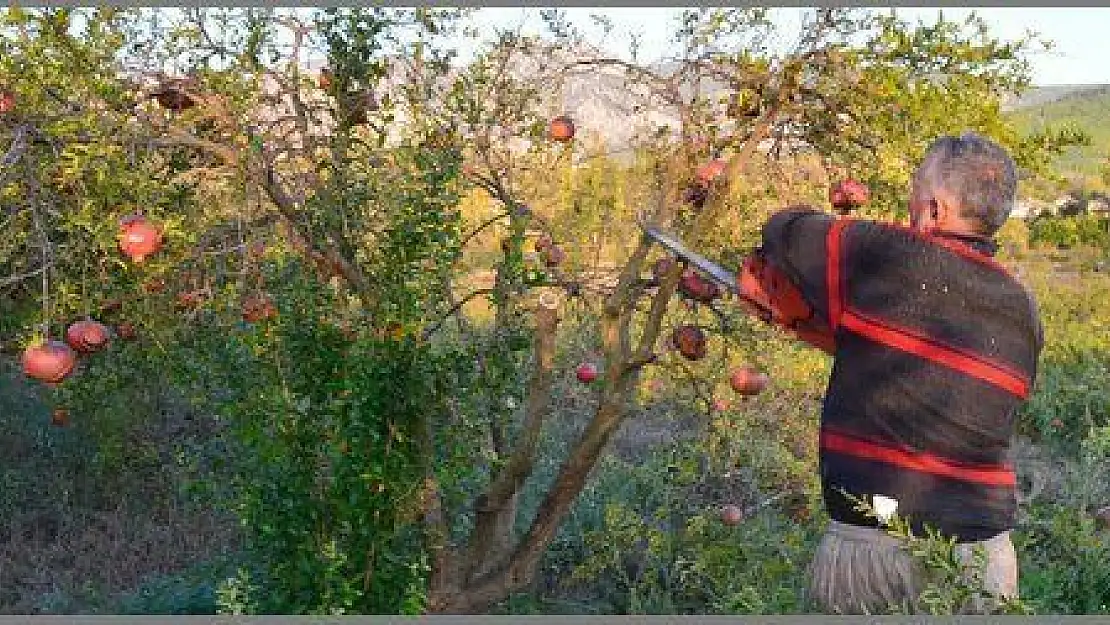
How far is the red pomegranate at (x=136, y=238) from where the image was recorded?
9.49 feet

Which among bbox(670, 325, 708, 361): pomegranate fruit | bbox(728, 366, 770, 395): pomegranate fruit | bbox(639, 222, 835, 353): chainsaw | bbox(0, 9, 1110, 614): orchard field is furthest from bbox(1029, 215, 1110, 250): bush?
bbox(639, 222, 835, 353): chainsaw

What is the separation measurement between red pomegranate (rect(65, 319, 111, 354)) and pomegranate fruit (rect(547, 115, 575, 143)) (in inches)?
64.4

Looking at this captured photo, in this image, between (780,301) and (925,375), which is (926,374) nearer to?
(925,375)

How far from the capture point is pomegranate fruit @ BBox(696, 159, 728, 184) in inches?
154

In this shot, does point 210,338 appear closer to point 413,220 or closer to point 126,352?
point 126,352

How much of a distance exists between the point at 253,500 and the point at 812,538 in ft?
9.28

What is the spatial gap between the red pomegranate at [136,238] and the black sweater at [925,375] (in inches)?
60.4

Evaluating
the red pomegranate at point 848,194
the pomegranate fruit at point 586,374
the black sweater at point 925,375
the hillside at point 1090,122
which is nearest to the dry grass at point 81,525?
the pomegranate fruit at point 586,374

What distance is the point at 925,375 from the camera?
2146mm

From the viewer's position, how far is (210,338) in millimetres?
3676

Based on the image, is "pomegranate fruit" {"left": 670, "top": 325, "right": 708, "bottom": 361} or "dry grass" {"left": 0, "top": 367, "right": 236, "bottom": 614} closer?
"pomegranate fruit" {"left": 670, "top": 325, "right": 708, "bottom": 361}

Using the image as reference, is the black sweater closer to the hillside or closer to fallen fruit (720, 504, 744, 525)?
fallen fruit (720, 504, 744, 525)

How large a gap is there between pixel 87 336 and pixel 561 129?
1.71m

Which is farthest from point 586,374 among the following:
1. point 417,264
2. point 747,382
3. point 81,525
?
point 81,525
